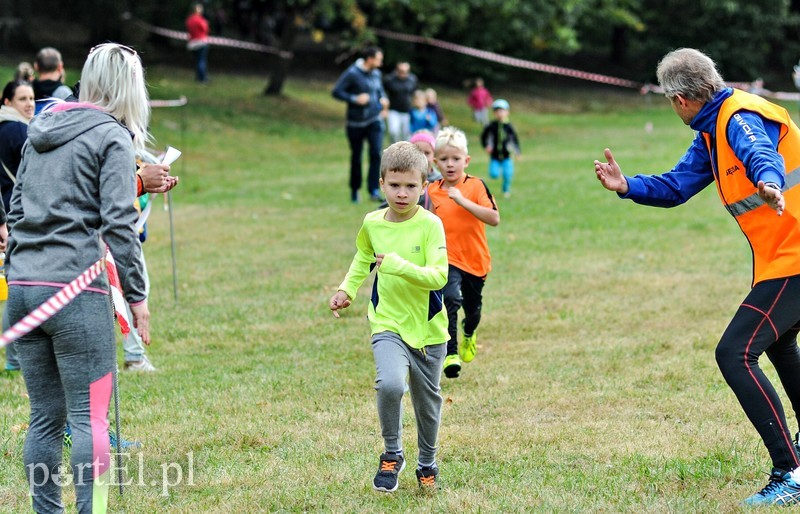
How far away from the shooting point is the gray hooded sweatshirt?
4.04 m

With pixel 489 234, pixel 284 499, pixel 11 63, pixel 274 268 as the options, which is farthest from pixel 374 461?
pixel 11 63

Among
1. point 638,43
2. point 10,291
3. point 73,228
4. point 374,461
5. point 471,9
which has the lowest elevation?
point 638,43

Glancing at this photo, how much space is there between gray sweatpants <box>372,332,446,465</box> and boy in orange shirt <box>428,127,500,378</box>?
208 centimetres

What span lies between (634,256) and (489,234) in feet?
7.19

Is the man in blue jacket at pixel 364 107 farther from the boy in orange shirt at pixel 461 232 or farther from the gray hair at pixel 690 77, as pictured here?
the gray hair at pixel 690 77

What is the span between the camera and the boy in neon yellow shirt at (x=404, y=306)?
4.95m

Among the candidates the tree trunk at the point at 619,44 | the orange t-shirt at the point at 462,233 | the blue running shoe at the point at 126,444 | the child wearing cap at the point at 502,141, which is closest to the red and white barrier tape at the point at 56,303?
the blue running shoe at the point at 126,444

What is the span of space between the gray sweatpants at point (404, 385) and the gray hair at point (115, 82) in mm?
1602

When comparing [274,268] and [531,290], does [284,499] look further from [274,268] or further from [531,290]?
[274,268]

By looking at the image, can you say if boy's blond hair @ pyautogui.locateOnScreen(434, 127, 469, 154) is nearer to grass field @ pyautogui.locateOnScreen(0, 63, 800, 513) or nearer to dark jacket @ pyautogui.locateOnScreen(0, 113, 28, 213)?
grass field @ pyautogui.locateOnScreen(0, 63, 800, 513)

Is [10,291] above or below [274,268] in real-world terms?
above

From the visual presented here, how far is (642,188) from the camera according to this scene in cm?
516

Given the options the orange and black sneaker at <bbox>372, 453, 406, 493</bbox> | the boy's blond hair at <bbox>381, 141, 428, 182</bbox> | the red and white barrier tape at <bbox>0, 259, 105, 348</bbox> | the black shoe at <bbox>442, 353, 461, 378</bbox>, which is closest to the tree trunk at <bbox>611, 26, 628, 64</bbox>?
the black shoe at <bbox>442, 353, 461, 378</bbox>

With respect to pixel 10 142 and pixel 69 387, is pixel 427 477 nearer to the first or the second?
pixel 69 387
